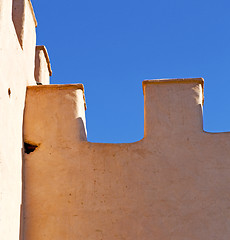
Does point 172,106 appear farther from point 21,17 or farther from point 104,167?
point 21,17

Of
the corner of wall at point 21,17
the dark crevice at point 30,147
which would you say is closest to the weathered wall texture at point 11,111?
the corner of wall at point 21,17

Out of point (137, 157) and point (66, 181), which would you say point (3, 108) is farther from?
point (137, 157)

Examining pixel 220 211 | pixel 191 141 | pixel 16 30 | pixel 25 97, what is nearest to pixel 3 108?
pixel 25 97

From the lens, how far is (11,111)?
221 inches

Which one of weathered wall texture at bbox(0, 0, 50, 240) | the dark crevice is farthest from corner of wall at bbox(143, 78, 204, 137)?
weathered wall texture at bbox(0, 0, 50, 240)

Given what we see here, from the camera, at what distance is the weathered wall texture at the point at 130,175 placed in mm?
5680

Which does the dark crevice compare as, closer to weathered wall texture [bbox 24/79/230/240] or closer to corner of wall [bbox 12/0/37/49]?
weathered wall texture [bbox 24/79/230/240]

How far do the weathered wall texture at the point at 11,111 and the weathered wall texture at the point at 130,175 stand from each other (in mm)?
247

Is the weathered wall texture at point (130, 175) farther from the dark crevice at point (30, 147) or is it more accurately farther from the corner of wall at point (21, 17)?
the corner of wall at point (21, 17)

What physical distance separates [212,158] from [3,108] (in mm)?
2494

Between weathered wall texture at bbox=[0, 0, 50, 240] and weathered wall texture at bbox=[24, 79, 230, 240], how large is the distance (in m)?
0.25

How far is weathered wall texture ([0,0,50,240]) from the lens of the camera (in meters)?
5.14

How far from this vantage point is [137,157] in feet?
19.8

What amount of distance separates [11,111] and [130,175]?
5.11 feet
